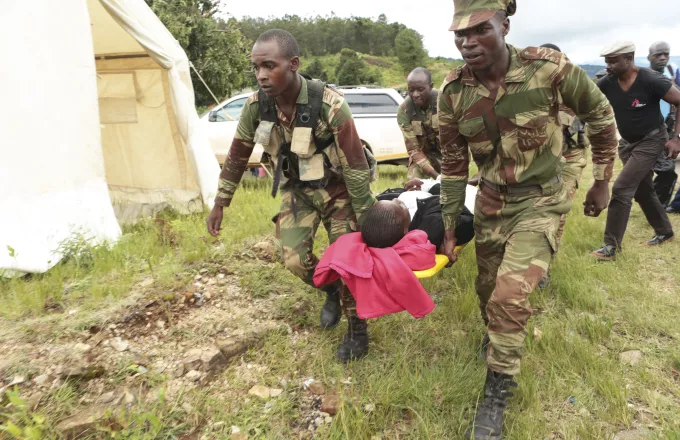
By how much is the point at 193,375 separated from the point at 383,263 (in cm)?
126

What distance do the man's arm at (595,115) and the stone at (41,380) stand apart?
2.93 m

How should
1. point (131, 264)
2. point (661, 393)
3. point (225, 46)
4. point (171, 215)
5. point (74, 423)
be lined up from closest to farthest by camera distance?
point (74, 423) → point (661, 393) → point (131, 264) → point (171, 215) → point (225, 46)

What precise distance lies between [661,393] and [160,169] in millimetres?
5925

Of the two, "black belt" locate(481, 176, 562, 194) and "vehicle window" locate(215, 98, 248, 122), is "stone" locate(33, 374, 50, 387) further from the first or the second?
"vehicle window" locate(215, 98, 248, 122)

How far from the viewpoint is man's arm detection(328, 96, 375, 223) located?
8.37ft

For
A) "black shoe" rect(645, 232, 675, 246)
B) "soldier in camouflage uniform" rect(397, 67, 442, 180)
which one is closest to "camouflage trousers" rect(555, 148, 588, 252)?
"soldier in camouflage uniform" rect(397, 67, 442, 180)

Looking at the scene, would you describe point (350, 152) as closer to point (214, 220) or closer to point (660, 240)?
point (214, 220)

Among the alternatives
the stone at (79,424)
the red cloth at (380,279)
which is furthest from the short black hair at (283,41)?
the stone at (79,424)

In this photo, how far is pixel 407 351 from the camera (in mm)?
2855

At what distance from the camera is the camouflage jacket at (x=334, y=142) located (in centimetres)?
256

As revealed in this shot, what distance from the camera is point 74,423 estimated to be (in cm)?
207

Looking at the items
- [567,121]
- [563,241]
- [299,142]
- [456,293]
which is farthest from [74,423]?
[563,241]

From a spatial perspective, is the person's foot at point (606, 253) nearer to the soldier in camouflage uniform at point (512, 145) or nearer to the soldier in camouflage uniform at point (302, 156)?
the soldier in camouflage uniform at point (512, 145)

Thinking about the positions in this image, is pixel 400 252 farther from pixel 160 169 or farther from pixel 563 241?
pixel 160 169
